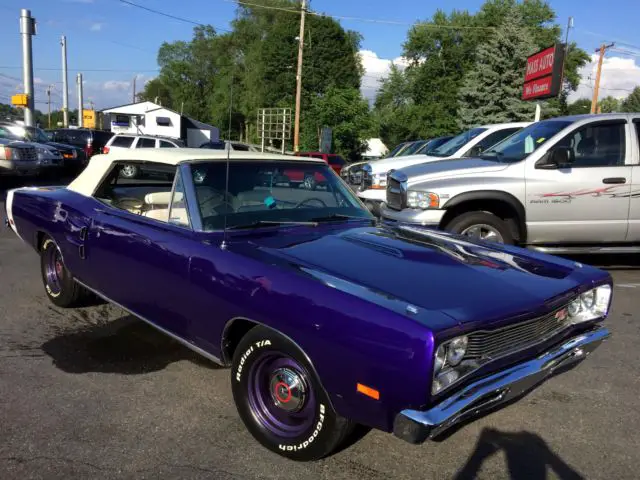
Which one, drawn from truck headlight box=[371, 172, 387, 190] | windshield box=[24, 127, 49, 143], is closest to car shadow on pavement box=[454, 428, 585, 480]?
truck headlight box=[371, 172, 387, 190]

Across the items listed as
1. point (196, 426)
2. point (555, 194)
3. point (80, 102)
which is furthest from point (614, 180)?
point (80, 102)

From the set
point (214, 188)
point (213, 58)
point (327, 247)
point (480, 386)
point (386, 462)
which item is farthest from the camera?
point (213, 58)

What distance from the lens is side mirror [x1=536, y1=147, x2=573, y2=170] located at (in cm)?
600

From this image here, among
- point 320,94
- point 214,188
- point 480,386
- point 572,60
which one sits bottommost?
point 480,386

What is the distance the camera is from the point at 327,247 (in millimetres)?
3068

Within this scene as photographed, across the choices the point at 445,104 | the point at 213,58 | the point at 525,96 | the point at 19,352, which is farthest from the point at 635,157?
the point at 213,58

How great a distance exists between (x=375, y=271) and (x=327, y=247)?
0.46 m

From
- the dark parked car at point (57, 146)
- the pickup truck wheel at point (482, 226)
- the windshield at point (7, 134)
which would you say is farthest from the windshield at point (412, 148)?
the windshield at point (7, 134)

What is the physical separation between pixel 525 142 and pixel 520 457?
4.95 meters

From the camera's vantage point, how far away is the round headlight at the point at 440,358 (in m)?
2.16

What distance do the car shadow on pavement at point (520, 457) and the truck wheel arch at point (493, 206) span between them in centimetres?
365

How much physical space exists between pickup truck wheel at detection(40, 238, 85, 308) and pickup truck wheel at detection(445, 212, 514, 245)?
4.03 metres

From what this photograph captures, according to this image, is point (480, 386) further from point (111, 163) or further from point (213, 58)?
point (213, 58)

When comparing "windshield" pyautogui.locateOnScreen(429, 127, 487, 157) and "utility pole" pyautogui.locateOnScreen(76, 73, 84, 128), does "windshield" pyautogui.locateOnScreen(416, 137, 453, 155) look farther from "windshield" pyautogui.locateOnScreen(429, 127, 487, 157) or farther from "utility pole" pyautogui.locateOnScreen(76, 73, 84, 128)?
"utility pole" pyautogui.locateOnScreen(76, 73, 84, 128)
